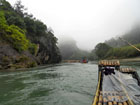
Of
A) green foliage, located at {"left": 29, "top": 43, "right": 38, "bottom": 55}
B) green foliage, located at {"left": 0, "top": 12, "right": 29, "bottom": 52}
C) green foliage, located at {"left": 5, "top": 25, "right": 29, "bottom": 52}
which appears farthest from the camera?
green foliage, located at {"left": 29, "top": 43, "right": 38, "bottom": 55}

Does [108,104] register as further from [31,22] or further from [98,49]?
[98,49]

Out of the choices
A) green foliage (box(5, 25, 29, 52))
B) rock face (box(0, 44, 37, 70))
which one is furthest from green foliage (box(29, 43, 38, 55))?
rock face (box(0, 44, 37, 70))

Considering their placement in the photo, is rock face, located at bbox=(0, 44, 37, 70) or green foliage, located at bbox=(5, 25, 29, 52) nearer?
rock face, located at bbox=(0, 44, 37, 70)

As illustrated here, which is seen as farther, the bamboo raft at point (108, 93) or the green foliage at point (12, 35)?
the green foliage at point (12, 35)

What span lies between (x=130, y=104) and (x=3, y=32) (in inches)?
1549

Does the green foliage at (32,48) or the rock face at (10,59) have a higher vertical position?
the green foliage at (32,48)

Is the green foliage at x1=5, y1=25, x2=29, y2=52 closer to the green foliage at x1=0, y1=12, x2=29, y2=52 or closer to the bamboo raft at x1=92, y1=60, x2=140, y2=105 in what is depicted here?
the green foliage at x1=0, y1=12, x2=29, y2=52

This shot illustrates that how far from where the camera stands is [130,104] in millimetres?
4898

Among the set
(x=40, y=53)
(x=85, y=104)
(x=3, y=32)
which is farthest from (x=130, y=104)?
(x=40, y=53)

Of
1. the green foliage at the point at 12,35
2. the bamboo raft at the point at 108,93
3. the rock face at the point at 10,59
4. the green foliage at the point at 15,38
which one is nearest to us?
the bamboo raft at the point at 108,93

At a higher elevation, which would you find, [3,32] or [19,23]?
[19,23]

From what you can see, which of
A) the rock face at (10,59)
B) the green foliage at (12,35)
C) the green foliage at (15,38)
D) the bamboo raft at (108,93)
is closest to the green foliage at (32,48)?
the green foliage at (12,35)

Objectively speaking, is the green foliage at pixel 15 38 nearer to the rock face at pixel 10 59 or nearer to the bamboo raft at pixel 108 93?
the rock face at pixel 10 59

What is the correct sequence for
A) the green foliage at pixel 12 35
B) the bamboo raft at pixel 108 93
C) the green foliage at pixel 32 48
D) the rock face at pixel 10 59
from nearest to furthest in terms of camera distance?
the bamboo raft at pixel 108 93
the rock face at pixel 10 59
the green foliage at pixel 12 35
the green foliage at pixel 32 48
